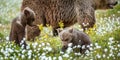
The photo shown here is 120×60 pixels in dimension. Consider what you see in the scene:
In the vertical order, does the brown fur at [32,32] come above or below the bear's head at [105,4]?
above

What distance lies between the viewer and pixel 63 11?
15.0 m

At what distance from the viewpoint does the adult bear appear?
1474 centimetres

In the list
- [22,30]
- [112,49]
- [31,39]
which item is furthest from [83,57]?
[31,39]

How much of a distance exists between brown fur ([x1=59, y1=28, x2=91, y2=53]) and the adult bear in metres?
4.26

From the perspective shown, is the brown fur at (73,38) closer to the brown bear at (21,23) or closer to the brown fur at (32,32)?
the brown bear at (21,23)

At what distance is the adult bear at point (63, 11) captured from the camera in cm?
1474

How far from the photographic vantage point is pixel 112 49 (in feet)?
31.0

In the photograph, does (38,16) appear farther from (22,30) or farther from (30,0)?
(22,30)

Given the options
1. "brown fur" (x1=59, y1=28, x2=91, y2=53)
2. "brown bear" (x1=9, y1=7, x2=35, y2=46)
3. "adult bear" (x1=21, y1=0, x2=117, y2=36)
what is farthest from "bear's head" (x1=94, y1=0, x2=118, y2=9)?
"brown fur" (x1=59, y1=28, x2=91, y2=53)

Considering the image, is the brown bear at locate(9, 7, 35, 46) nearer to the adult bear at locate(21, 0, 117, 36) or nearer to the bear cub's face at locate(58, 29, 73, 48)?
the bear cub's face at locate(58, 29, 73, 48)

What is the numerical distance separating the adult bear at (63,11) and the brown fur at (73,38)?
4263mm

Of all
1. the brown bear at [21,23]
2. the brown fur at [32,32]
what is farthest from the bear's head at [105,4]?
the brown bear at [21,23]

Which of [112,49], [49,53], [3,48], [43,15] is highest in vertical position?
[43,15]

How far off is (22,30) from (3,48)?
4.52 ft
